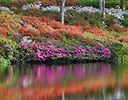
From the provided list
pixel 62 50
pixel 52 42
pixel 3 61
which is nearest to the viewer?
pixel 3 61

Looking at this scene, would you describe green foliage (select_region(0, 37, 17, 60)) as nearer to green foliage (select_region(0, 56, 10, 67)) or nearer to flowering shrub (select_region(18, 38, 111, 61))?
green foliage (select_region(0, 56, 10, 67))

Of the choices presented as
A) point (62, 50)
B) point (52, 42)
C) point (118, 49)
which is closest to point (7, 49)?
point (52, 42)

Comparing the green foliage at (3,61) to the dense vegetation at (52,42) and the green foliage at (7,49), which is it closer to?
the dense vegetation at (52,42)

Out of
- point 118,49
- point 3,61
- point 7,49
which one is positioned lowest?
point 3,61

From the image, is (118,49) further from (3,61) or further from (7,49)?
(3,61)

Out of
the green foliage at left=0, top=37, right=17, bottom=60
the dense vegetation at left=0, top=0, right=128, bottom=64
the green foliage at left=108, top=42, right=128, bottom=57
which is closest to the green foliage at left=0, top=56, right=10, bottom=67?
the dense vegetation at left=0, top=0, right=128, bottom=64

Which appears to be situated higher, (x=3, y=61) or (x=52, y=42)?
(x=52, y=42)

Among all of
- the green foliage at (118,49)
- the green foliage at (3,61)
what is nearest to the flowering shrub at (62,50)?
the green foliage at (118,49)

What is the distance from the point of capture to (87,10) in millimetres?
28281

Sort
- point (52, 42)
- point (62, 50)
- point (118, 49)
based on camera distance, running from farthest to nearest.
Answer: point (118, 49) < point (52, 42) < point (62, 50)

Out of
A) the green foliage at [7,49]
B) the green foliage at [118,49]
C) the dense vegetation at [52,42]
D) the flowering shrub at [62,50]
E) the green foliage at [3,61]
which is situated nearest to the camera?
Answer: the green foliage at [3,61]

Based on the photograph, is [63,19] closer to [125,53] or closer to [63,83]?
[125,53]

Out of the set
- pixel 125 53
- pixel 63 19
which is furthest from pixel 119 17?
pixel 125 53

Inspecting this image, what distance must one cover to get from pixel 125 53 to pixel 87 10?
11.0m
